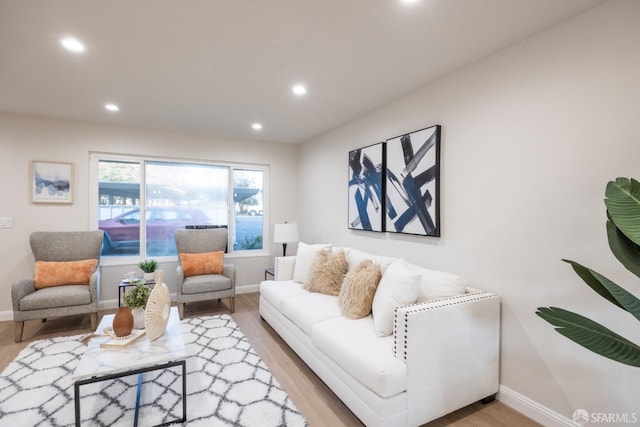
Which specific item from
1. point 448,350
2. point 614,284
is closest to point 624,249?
A: point 614,284

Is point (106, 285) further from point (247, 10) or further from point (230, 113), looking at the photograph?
point (247, 10)

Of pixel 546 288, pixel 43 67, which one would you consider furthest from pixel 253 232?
pixel 546 288

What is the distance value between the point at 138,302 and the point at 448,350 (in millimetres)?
2200

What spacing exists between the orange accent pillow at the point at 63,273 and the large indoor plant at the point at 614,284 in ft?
14.0

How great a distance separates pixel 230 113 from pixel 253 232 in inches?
82.8

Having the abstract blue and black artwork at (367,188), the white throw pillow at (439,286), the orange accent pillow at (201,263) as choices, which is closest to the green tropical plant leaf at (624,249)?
the white throw pillow at (439,286)

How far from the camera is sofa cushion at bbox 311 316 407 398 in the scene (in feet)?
5.67

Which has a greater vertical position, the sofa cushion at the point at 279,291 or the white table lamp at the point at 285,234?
the white table lamp at the point at 285,234

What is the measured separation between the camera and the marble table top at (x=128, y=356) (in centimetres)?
180

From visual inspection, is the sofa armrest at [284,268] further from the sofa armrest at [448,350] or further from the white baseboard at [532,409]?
the white baseboard at [532,409]

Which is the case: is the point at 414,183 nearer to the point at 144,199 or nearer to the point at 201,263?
the point at 201,263

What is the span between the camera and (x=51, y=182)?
3850 mm

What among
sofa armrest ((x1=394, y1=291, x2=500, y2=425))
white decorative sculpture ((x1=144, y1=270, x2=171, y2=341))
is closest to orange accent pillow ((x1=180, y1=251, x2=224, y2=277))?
white decorative sculpture ((x1=144, y1=270, x2=171, y2=341))

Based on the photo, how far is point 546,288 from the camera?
1913 millimetres
